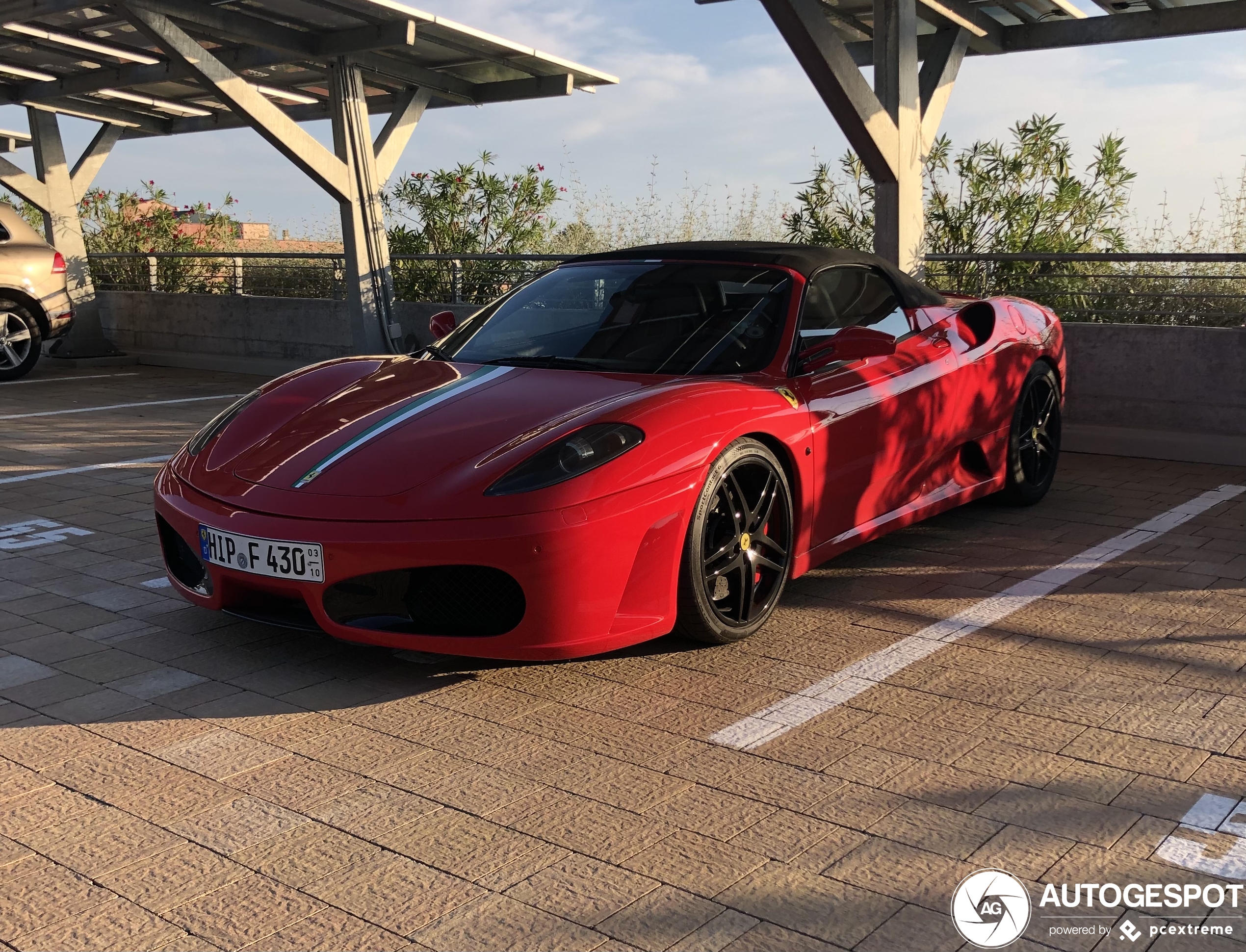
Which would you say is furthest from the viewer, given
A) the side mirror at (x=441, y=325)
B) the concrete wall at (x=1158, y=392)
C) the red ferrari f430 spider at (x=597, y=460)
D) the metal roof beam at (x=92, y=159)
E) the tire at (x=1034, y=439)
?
the metal roof beam at (x=92, y=159)

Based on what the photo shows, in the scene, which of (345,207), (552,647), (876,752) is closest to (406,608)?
(552,647)

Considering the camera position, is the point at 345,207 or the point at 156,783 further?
the point at 345,207

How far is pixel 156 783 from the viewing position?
302 centimetres

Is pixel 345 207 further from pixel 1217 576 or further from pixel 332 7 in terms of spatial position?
pixel 1217 576

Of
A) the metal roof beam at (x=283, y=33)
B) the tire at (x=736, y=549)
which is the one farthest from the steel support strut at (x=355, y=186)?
the tire at (x=736, y=549)

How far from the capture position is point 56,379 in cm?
1347

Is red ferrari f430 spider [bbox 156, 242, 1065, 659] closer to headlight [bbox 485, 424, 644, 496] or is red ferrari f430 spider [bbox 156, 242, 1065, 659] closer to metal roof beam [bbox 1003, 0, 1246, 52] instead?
headlight [bbox 485, 424, 644, 496]

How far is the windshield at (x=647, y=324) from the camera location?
14.4ft

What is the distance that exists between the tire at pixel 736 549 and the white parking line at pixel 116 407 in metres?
8.06

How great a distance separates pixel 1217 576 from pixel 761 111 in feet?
39.8

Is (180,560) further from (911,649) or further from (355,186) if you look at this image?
(355,186)

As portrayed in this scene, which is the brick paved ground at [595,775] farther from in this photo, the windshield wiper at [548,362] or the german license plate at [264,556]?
the windshield wiper at [548,362]

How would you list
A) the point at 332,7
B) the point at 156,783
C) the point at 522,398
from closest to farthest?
the point at 156,783
the point at 522,398
the point at 332,7

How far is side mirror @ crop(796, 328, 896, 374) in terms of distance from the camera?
4.36 m
